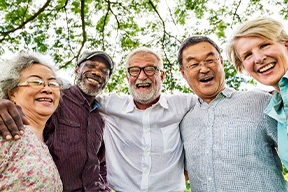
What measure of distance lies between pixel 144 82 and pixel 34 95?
1.33 metres

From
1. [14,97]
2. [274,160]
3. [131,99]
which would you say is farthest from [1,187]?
[274,160]

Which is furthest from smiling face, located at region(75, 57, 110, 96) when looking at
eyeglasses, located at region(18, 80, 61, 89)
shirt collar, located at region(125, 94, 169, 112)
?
eyeglasses, located at region(18, 80, 61, 89)

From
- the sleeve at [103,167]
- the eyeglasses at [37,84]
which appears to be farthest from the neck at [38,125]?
the sleeve at [103,167]

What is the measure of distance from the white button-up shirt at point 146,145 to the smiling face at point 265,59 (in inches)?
41.4

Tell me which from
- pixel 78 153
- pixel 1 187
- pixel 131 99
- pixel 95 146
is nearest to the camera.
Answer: pixel 1 187

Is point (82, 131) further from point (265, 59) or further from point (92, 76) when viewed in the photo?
point (265, 59)

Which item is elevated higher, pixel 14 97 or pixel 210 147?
pixel 14 97

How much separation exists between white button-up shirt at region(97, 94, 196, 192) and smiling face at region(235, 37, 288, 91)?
105 cm

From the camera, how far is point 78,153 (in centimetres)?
293

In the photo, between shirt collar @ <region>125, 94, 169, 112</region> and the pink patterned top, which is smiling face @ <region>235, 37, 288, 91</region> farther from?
the pink patterned top

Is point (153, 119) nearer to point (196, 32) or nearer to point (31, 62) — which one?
point (31, 62)

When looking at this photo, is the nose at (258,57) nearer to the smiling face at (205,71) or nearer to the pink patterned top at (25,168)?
the smiling face at (205,71)

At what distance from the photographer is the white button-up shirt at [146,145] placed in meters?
3.08

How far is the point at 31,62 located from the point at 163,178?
1.75m
